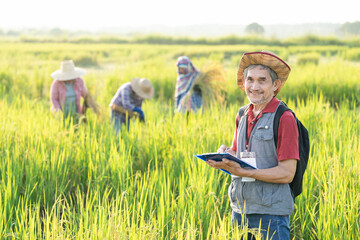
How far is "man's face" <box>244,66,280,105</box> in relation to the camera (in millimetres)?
1848

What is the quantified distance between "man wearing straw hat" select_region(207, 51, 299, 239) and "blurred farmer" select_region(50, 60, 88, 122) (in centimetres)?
337

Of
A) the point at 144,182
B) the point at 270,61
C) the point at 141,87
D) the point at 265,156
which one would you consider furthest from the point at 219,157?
the point at 141,87

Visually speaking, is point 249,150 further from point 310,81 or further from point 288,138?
point 310,81

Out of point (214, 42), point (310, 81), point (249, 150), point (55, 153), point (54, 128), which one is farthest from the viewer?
point (214, 42)

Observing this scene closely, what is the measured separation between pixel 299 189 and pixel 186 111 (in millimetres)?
3133

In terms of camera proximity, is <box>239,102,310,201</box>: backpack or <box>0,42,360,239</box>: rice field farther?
<box>0,42,360,239</box>: rice field

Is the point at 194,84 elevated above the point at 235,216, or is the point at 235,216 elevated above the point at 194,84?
the point at 194,84

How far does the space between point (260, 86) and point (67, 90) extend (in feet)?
11.7

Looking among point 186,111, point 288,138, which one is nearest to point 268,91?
point 288,138

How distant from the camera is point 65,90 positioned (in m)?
4.92

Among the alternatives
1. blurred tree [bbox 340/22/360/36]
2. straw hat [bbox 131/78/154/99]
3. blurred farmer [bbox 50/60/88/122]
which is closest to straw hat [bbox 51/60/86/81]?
blurred farmer [bbox 50/60/88/122]

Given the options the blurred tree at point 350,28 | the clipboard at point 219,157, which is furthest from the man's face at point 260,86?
the blurred tree at point 350,28

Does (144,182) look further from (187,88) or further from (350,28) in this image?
(350,28)

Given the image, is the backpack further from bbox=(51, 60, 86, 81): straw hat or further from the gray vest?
bbox=(51, 60, 86, 81): straw hat
